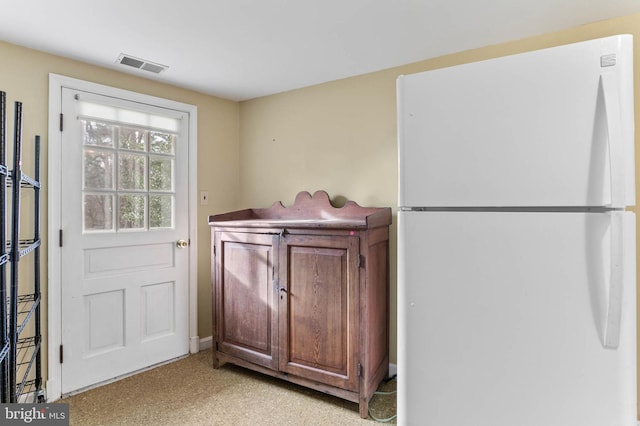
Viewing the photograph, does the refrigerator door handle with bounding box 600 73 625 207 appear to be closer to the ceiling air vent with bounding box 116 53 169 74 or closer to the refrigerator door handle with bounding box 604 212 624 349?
the refrigerator door handle with bounding box 604 212 624 349

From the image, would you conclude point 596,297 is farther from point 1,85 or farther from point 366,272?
point 1,85

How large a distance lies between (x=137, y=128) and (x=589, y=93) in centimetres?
270

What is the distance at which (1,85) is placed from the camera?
6.95 ft

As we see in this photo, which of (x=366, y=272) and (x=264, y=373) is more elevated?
(x=366, y=272)

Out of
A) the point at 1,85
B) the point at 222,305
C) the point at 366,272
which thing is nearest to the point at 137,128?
the point at 1,85

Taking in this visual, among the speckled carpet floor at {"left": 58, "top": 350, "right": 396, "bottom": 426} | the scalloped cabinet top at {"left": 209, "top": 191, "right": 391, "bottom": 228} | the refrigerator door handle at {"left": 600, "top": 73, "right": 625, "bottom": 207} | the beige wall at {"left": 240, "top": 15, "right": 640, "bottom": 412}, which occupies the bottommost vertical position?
the speckled carpet floor at {"left": 58, "top": 350, "right": 396, "bottom": 426}

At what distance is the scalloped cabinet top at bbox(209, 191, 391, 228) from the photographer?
2357 mm

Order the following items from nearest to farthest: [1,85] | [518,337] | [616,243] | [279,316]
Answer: [616,243]
[518,337]
[1,85]
[279,316]

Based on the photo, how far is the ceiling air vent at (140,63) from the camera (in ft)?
7.74

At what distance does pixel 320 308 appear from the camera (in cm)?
228

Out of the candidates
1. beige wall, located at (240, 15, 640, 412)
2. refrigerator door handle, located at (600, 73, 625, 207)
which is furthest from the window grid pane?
refrigerator door handle, located at (600, 73, 625, 207)

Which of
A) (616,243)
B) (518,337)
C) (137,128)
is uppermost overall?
(137,128)

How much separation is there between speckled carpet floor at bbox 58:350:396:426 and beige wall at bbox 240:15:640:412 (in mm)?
589
